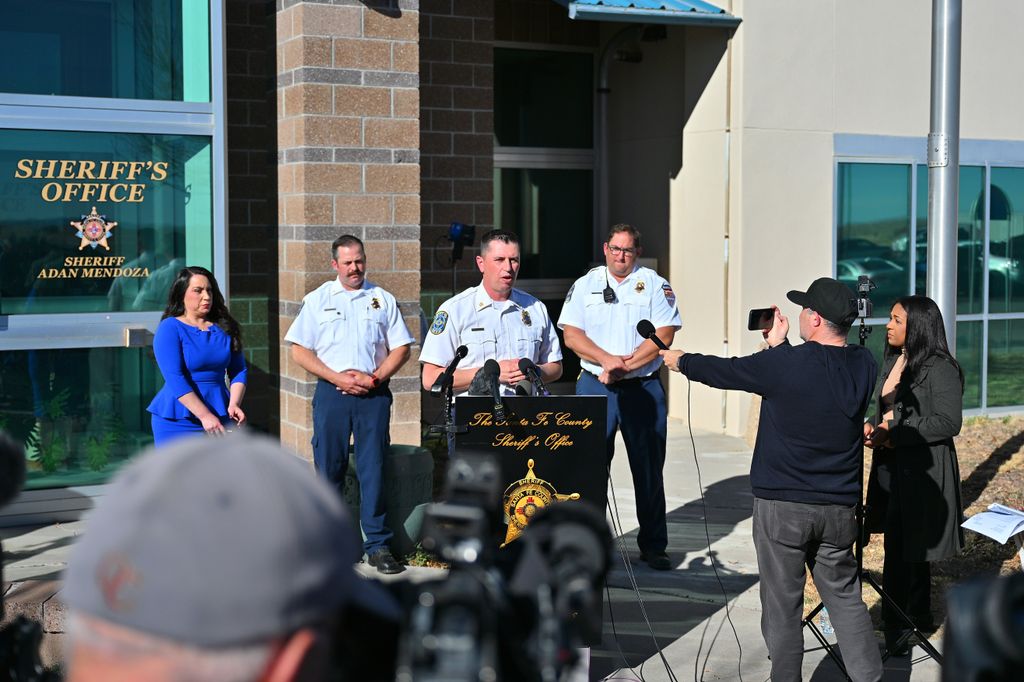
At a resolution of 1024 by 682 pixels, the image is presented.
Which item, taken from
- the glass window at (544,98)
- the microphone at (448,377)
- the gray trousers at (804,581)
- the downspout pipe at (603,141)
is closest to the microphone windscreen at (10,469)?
the microphone at (448,377)

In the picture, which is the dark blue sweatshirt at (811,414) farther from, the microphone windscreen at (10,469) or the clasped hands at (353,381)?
the microphone windscreen at (10,469)

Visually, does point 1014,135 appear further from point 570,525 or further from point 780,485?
point 570,525

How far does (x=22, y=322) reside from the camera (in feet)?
26.3

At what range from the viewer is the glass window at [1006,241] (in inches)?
543

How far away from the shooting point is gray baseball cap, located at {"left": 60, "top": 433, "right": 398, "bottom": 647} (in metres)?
1.25

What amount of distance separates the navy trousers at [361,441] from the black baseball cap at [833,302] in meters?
3.01

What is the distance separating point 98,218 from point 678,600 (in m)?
4.41

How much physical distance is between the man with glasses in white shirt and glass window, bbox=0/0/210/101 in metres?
2.95

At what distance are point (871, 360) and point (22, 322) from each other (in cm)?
532

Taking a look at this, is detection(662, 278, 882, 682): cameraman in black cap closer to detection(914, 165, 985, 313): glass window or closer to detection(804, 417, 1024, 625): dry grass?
detection(804, 417, 1024, 625): dry grass

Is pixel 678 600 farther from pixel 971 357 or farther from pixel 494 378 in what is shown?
pixel 971 357

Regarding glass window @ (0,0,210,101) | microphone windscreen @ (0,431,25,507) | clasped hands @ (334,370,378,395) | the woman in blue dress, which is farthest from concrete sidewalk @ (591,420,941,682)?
glass window @ (0,0,210,101)

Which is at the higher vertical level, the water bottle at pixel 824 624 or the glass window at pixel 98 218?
the glass window at pixel 98 218

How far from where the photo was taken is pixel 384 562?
746 cm
